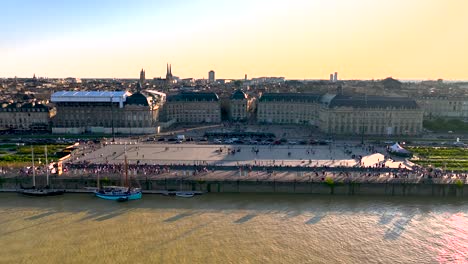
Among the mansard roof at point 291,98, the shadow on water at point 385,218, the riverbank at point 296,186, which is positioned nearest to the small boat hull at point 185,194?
the riverbank at point 296,186

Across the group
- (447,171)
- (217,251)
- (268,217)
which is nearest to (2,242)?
(217,251)

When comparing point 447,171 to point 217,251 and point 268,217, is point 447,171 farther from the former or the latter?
point 217,251

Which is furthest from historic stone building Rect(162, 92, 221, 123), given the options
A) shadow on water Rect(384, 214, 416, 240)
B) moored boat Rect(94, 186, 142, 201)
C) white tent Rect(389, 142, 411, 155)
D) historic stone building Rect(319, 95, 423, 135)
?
shadow on water Rect(384, 214, 416, 240)

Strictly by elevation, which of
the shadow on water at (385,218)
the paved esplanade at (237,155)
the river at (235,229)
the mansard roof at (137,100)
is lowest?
the river at (235,229)

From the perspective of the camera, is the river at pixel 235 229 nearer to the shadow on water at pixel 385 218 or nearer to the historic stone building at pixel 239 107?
the shadow on water at pixel 385 218

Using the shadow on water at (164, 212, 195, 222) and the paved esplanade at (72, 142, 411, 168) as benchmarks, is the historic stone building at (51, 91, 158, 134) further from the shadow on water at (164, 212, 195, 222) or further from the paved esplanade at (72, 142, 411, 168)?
the shadow on water at (164, 212, 195, 222)

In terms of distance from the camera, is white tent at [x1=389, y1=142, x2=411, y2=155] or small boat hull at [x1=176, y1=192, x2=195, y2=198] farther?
white tent at [x1=389, y1=142, x2=411, y2=155]

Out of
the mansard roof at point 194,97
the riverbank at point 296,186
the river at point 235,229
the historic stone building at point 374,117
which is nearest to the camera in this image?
the river at point 235,229
